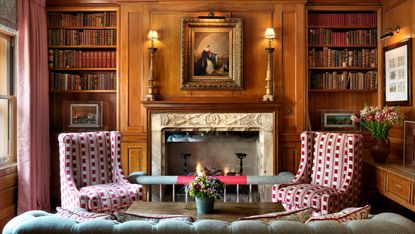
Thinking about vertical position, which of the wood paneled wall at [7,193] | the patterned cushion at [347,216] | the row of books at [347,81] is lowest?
the wood paneled wall at [7,193]

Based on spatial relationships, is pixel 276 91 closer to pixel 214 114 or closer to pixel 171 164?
pixel 214 114

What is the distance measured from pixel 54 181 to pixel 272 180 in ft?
9.77

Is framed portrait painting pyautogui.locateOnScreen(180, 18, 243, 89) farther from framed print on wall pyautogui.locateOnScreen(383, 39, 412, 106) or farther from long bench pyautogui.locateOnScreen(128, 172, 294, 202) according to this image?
framed print on wall pyautogui.locateOnScreen(383, 39, 412, 106)

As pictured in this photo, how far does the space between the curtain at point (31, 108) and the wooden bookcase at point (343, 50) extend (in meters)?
3.55

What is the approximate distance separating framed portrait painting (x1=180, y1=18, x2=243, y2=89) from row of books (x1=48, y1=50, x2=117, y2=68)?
3.46 ft

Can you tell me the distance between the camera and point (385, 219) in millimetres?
1790

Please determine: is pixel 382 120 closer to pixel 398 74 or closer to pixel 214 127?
pixel 398 74

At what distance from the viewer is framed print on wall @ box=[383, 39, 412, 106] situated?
4305mm

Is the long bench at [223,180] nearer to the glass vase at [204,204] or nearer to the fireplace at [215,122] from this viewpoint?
the fireplace at [215,122]

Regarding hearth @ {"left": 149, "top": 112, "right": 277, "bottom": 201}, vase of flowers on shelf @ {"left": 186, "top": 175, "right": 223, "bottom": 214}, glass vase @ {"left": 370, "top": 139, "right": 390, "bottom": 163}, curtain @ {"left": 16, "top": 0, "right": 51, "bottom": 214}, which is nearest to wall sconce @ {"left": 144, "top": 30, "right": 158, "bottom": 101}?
hearth @ {"left": 149, "top": 112, "right": 277, "bottom": 201}

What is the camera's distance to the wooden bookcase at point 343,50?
5.03 m

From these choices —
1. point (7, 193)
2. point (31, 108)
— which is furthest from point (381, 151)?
point (7, 193)

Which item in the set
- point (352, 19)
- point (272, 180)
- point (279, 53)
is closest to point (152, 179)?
point (272, 180)

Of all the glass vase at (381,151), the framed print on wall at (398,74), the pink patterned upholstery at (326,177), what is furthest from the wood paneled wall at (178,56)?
the framed print on wall at (398,74)
